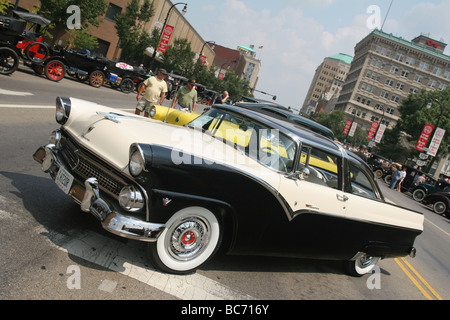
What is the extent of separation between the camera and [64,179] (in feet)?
11.8

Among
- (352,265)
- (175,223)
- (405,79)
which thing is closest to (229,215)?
(175,223)

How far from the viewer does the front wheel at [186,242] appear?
3.31m

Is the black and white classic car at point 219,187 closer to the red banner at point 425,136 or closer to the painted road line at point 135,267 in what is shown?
the painted road line at point 135,267

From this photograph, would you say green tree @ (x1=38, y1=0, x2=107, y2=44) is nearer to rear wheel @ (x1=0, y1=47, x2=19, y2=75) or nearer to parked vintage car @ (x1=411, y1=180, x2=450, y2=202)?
rear wheel @ (x1=0, y1=47, x2=19, y2=75)

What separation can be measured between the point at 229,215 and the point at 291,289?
1.21m

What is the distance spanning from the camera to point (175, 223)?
329 cm

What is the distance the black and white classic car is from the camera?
3.12m

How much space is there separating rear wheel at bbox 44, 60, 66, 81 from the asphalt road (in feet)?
37.2

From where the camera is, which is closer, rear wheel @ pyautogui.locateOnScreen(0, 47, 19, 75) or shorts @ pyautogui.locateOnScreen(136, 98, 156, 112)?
shorts @ pyautogui.locateOnScreen(136, 98, 156, 112)

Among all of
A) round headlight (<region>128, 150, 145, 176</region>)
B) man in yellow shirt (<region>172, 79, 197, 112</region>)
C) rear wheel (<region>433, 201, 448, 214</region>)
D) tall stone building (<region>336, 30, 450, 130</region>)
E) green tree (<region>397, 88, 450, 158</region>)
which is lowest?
rear wheel (<region>433, 201, 448, 214</region>)

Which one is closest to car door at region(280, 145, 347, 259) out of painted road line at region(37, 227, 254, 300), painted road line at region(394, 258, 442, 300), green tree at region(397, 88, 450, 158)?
painted road line at region(37, 227, 254, 300)

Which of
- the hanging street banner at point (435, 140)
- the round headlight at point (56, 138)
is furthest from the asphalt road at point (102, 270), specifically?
the hanging street banner at point (435, 140)

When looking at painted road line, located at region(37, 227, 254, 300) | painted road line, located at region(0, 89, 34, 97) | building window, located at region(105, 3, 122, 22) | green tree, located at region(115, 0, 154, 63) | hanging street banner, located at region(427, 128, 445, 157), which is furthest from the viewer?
building window, located at region(105, 3, 122, 22)
